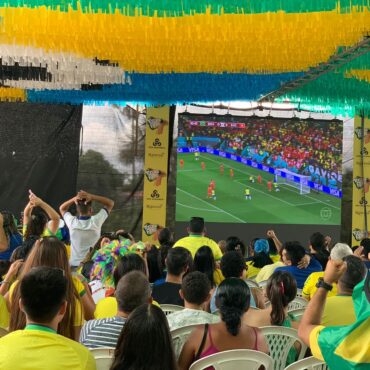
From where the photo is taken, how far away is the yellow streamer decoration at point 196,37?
5.00 meters

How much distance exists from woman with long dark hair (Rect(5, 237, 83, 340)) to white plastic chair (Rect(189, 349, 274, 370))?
27.1 inches

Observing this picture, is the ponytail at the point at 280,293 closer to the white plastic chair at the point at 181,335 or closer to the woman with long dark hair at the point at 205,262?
the white plastic chair at the point at 181,335

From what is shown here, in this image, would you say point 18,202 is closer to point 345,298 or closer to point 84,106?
point 84,106

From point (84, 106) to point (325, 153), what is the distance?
5.28 m

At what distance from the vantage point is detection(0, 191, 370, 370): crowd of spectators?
2059 mm

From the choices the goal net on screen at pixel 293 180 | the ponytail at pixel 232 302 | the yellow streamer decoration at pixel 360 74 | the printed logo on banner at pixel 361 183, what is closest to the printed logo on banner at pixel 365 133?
the printed logo on banner at pixel 361 183

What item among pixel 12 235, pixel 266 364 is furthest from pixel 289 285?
pixel 12 235

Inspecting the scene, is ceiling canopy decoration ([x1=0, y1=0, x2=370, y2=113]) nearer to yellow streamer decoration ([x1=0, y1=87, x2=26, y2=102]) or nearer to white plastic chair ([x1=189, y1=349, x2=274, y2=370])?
yellow streamer decoration ([x1=0, y1=87, x2=26, y2=102])

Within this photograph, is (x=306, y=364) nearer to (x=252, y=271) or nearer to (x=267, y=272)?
(x=267, y=272)

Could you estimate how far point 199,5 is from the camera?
4.67 meters

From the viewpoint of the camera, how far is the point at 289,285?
4.00 meters

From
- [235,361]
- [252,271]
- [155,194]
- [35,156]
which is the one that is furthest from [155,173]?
[235,361]

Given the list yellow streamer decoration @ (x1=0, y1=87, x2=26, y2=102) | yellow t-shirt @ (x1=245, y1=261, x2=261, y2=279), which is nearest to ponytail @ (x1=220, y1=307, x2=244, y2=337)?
yellow t-shirt @ (x1=245, y1=261, x2=261, y2=279)

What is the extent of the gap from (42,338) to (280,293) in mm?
2146
